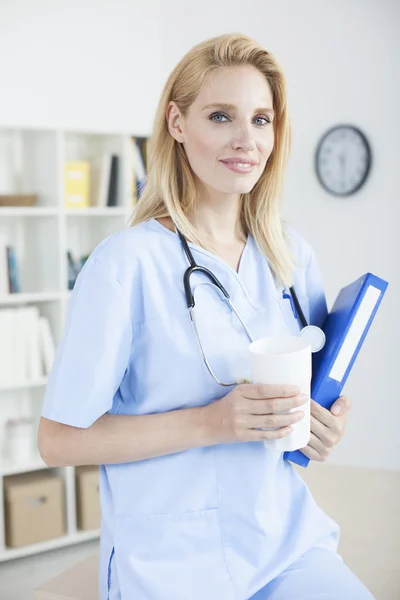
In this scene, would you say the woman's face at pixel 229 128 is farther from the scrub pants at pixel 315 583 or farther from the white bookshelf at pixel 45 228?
the white bookshelf at pixel 45 228

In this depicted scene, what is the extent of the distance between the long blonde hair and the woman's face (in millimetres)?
24

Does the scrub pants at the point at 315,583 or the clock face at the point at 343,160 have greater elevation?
the clock face at the point at 343,160

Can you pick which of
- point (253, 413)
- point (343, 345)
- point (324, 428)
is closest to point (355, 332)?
point (343, 345)

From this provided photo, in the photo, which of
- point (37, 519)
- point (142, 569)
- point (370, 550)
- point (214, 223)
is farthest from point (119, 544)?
point (37, 519)

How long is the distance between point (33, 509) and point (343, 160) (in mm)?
2160

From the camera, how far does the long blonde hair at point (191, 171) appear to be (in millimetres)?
1312

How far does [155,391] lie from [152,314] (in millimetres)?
130

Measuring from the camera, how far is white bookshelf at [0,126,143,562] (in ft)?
10.6

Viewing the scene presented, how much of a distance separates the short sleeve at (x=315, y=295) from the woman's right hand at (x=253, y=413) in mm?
411

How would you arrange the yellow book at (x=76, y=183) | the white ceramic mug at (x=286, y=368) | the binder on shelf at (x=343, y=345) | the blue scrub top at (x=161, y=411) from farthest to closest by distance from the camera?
the yellow book at (x=76, y=183) → the binder on shelf at (x=343, y=345) → the blue scrub top at (x=161, y=411) → the white ceramic mug at (x=286, y=368)

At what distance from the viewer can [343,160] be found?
3559mm

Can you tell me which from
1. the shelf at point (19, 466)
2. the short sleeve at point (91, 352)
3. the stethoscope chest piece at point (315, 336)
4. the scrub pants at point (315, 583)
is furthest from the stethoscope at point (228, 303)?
the shelf at point (19, 466)

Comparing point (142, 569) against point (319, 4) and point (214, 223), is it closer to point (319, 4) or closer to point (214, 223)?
point (214, 223)

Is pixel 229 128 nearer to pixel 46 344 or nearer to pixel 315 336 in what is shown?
pixel 315 336
